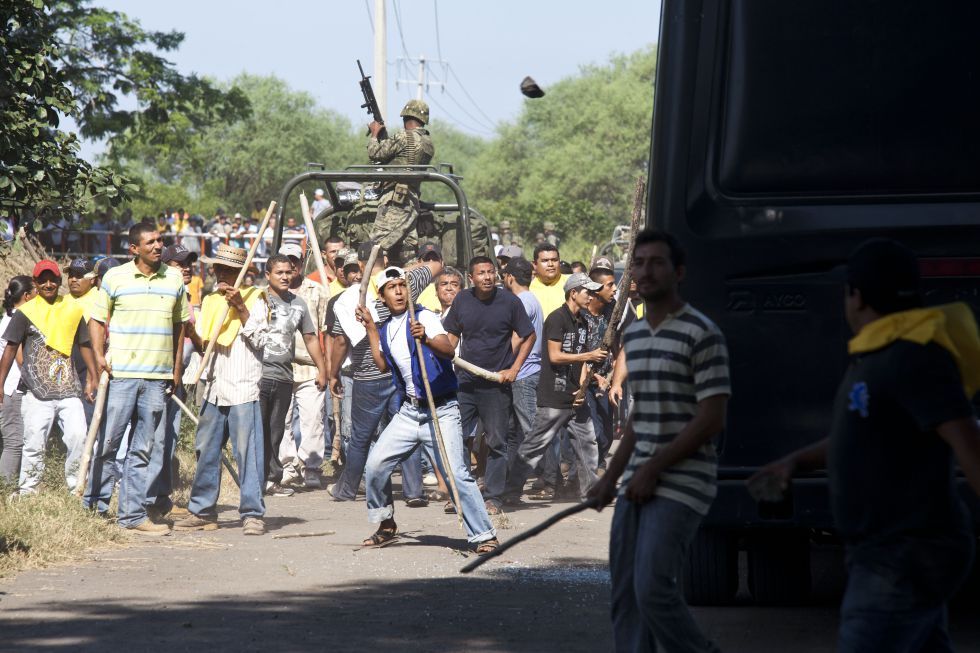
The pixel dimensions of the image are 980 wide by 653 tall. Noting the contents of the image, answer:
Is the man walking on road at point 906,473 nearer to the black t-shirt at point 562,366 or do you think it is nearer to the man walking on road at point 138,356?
the man walking on road at point 138,356

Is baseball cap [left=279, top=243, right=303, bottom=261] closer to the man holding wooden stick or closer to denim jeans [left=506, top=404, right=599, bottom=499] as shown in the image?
the man holding wooden stick

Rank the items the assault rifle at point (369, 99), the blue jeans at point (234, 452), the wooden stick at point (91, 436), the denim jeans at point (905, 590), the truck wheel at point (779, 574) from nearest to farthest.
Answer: the denim jeans at point (905, 590) < the truck wheel at point (779, 574) < the wooden stick at point (91, 436) < the blue jeans at point (234, 452) < the assault rifle at point (369, 99)

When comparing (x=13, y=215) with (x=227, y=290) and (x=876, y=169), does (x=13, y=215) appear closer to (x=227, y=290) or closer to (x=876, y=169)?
(x=227, y=290)

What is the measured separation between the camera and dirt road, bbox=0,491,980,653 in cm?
673

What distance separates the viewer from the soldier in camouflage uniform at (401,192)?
15875 mm

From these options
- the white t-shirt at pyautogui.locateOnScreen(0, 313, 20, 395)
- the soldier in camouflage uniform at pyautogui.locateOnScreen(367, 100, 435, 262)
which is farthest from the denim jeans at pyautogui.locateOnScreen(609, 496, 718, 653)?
the soldier in camouflage uniform at pyautogui.locateOnScreen(367, 100, 435, 262)

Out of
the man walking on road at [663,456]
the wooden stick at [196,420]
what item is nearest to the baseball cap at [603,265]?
the wooden stick at [196,420]

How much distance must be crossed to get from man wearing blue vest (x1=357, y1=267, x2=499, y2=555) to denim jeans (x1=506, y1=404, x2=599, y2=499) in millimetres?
2380

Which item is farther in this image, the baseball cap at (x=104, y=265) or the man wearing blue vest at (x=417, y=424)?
the baseball cap at (x=104, y=265)

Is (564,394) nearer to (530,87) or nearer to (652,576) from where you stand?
(530,87)

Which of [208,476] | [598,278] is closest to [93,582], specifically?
[208,476]

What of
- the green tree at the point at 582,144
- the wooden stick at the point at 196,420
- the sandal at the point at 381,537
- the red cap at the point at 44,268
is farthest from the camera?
the green tree at the point at 582,144

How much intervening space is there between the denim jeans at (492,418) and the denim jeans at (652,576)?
6584 millimetres

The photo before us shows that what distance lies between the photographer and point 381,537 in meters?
10.0
